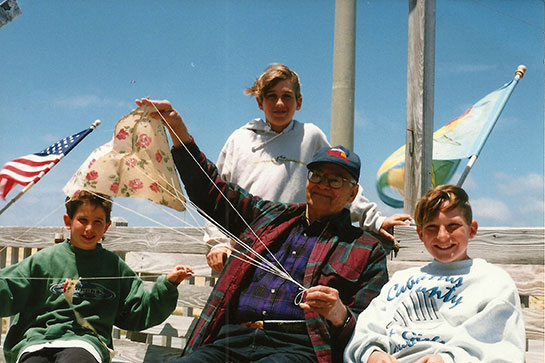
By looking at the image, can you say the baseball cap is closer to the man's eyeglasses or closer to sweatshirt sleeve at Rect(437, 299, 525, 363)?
the man's eyeglasses

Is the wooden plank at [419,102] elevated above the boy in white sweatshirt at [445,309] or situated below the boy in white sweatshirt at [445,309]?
above

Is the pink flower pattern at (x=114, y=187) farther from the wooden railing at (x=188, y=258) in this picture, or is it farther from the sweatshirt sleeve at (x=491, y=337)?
the sweatshirt sleeve at (x=491, y=337)

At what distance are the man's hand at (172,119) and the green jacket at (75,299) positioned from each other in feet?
2.33

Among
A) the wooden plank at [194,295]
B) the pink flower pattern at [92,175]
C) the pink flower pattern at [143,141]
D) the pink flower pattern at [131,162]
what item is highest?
the pink flower pattern at [143,141]

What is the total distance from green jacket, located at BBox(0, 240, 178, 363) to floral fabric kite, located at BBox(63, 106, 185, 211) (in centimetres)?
39

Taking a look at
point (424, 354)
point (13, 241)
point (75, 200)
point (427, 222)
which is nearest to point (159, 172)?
point (75, 200)

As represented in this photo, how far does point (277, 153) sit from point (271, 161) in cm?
6

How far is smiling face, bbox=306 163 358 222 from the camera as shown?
2467 mm

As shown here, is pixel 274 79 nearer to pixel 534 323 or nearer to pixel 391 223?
pixel 391 223

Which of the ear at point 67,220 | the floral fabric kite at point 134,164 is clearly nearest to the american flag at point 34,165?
the ear at point 67,220

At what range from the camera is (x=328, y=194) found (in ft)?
8.19

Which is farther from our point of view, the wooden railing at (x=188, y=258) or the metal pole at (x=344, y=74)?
the metal pole at (x=344, y=74)

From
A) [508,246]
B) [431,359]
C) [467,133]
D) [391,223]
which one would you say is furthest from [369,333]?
[467,133]

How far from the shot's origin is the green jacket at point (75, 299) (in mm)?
2576
